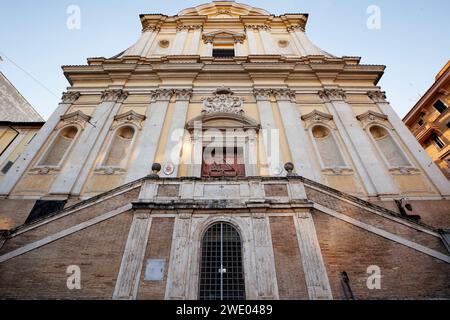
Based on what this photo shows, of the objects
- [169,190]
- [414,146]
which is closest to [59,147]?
[169,190]

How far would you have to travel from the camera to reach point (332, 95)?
15.9m

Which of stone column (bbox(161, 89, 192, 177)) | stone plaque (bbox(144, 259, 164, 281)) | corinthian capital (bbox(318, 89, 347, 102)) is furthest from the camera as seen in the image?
corinthian capital (bbox(318, 89, 347, 102))

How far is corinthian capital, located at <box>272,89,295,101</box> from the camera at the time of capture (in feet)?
51.3

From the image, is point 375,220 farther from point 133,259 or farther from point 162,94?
point 162,94

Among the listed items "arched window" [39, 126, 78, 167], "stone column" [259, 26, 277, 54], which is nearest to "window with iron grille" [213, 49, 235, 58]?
"stone column" [259, 26, 277, 54]

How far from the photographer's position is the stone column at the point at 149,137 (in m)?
11.8

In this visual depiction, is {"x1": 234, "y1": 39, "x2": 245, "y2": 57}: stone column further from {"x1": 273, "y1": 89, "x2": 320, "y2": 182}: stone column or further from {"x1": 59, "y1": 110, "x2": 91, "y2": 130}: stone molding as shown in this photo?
{"x1": 59, "y1": 110, "x2": 91, "y2": 130}: stone molding

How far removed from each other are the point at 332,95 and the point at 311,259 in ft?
39.9

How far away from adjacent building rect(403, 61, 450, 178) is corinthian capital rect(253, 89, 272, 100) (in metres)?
15.6

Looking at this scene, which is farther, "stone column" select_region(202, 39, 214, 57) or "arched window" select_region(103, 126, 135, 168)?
"stone column" select_region(202, 39, 214, 57)

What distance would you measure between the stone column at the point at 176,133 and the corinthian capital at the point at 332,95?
8.50 m

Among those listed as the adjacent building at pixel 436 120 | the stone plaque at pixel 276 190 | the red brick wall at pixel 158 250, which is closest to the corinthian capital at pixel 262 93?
the stone plaque at pixel 276 190

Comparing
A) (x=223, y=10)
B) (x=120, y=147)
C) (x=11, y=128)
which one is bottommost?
(x=120, y=147)

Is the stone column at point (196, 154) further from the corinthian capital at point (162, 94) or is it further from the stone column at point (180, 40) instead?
the stone column at point (180, 40)
